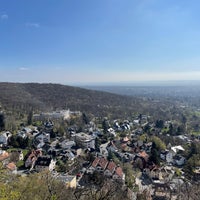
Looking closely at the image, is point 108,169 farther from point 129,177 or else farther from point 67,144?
point 67,144

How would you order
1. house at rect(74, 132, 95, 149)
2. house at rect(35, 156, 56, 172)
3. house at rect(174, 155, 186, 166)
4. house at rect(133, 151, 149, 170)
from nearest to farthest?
house at rect(35, 156, 56, 172), house at rect(133, 151, 149, 170), house at rect(174, 155, 186, 166), house at rect(74, 132, 95, 149)

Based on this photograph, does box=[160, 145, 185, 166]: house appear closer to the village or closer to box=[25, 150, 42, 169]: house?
the village

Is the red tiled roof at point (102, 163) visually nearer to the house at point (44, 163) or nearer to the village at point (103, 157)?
the village at point (103, 157)

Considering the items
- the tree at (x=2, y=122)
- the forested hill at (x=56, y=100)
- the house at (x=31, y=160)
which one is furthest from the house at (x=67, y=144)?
the forested hill at (x=56, y=100)

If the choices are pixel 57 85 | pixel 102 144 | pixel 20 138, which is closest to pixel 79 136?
pixel 102 144

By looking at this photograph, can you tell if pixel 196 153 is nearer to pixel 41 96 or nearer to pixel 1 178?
pixel 1 178

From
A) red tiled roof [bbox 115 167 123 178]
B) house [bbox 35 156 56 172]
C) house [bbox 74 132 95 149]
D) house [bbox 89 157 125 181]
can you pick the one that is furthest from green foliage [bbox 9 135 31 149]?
red tiled roof [bbox 115 167 123 178]
